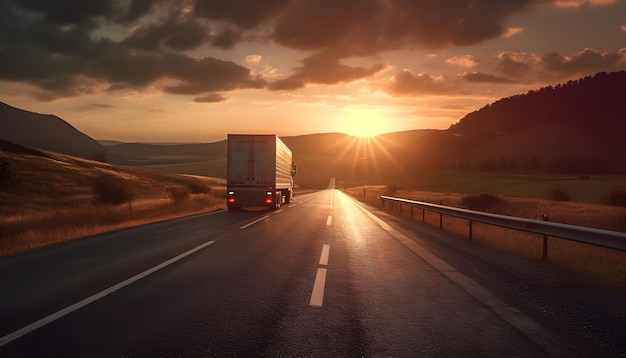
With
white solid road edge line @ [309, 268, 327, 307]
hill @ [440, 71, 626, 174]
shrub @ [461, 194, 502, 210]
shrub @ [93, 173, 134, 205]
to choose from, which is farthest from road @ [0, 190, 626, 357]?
hill @ [440, 71, 626, 174]

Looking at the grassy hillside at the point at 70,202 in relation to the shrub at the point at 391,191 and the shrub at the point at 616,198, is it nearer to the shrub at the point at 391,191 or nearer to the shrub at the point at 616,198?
the shrub at the point at 391,191

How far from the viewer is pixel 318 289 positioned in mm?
5988

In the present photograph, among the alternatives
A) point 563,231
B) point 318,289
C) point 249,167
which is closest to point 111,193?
point 249,167

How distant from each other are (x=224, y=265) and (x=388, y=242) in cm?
501

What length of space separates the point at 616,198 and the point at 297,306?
1656 inches

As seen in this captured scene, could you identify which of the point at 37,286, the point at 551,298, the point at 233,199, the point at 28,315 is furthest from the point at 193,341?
the point at 233,199

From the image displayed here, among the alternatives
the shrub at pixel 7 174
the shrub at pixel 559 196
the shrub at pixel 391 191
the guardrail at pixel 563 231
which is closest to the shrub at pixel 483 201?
the shrub at pixel 391 191

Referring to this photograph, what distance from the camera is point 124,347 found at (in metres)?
3.73

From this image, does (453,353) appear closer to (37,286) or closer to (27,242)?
(37,286)

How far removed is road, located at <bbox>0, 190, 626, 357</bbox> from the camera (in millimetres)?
3795

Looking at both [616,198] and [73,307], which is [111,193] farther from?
[616,198]

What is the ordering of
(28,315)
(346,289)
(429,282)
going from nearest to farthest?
1. (28,315)
2. (346,289)
3. (429,282)

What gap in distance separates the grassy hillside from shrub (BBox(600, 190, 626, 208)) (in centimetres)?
3410

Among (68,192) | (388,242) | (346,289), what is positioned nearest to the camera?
(346,289)
